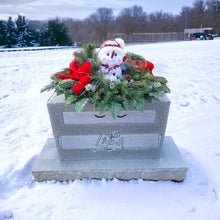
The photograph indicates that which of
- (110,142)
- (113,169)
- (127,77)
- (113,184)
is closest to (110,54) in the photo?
(127,77)

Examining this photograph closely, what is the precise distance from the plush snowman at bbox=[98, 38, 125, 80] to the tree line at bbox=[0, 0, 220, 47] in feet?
45.0

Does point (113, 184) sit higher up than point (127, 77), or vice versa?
point (127, 77)

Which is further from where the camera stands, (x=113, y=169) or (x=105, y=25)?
(x=105, y=25)

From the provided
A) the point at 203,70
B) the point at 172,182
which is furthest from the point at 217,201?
the point at 203,70

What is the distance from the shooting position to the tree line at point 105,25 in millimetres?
19984

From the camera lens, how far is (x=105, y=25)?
20938 mm

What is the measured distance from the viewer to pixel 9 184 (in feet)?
6.39

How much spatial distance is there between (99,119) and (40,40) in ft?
78.7

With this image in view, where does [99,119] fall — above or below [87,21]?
below

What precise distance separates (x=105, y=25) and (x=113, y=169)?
21.7m

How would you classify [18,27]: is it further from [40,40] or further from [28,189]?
[28,189]

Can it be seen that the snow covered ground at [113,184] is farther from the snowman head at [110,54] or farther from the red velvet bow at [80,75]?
the snowman head at [110,54]

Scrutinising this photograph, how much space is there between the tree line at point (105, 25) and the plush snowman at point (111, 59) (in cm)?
1371

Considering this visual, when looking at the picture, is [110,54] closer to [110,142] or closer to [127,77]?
[127,77]
